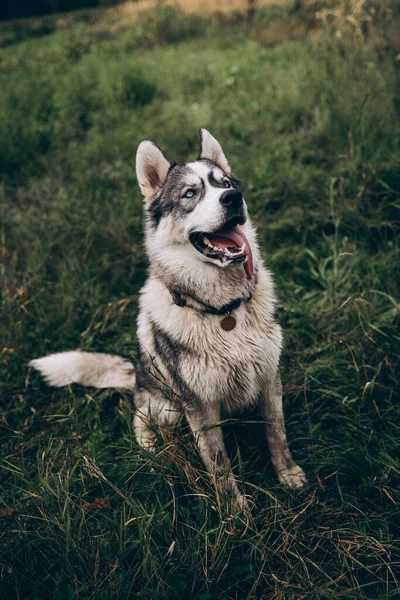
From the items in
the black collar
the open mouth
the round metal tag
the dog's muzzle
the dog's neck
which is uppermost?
the dog's muzzle

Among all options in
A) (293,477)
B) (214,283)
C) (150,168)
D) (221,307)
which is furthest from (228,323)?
(150,168)

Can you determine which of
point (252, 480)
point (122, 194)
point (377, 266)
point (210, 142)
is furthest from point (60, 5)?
point (252, 480)

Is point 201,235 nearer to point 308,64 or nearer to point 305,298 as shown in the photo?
point 305,298

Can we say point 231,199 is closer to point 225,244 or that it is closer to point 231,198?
point 231,198

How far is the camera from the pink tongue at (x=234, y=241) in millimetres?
2146

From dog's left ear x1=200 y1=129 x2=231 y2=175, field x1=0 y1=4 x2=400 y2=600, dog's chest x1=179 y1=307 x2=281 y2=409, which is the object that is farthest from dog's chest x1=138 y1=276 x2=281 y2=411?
dog's left ear x1=200 y1=129 x2=231 y2=175

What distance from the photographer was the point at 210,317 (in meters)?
2.19

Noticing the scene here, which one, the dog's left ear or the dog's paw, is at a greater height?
the dog's left ear

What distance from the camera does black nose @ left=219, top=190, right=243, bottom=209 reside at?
2062mm

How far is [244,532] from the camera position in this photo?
5.95 feet

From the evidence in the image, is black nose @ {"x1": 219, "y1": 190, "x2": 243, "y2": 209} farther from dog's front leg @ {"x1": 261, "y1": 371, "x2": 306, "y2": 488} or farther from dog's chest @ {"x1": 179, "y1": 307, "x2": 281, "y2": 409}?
dog's front leg @ {"x1": 261, "y1": 371, "x2": 306, "y2": 488}

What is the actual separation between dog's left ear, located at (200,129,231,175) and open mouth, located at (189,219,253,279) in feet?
1.94

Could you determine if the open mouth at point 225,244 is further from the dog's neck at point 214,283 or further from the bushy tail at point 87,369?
the bushy tail at point 87,369

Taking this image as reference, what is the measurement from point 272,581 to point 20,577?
110cm
